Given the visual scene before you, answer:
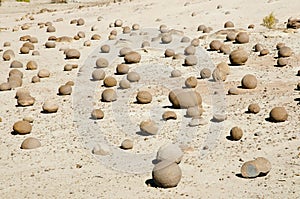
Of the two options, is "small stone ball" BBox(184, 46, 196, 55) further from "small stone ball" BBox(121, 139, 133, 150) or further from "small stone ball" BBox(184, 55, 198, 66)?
"small stone ball" BBox(121, 139, 133, 150)

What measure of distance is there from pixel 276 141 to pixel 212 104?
1360mm

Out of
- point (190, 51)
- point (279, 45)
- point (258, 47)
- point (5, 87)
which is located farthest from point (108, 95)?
point (279, 45)

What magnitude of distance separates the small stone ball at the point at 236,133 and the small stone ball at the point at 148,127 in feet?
2.65

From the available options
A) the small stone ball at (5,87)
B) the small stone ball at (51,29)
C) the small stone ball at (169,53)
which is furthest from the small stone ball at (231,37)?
the small stone ball at (51,29)

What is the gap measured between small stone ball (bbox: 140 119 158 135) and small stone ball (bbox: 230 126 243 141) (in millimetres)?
808

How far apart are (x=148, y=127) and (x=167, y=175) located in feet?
4.50

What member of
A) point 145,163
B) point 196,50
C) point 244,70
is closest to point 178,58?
point 196,50

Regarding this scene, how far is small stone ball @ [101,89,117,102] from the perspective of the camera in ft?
23.0

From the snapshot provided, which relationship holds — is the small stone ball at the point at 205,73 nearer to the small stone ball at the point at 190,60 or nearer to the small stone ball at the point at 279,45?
the small stone ball at the point at 190,60

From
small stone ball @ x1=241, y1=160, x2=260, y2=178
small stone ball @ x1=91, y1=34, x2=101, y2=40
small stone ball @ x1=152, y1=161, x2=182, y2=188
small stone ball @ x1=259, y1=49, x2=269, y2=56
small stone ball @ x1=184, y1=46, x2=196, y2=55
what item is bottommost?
small stone ball @ x1=91, y1=34, x2=101, y2=40

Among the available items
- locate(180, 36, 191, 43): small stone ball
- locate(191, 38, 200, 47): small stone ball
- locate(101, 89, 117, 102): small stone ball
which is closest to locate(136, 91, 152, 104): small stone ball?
locate(101, 89, 117, 102): small stone ball

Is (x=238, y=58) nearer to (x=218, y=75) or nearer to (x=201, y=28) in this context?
(x=218, y=75)

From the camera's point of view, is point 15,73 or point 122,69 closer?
point 122,69

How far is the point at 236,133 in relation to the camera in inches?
219
